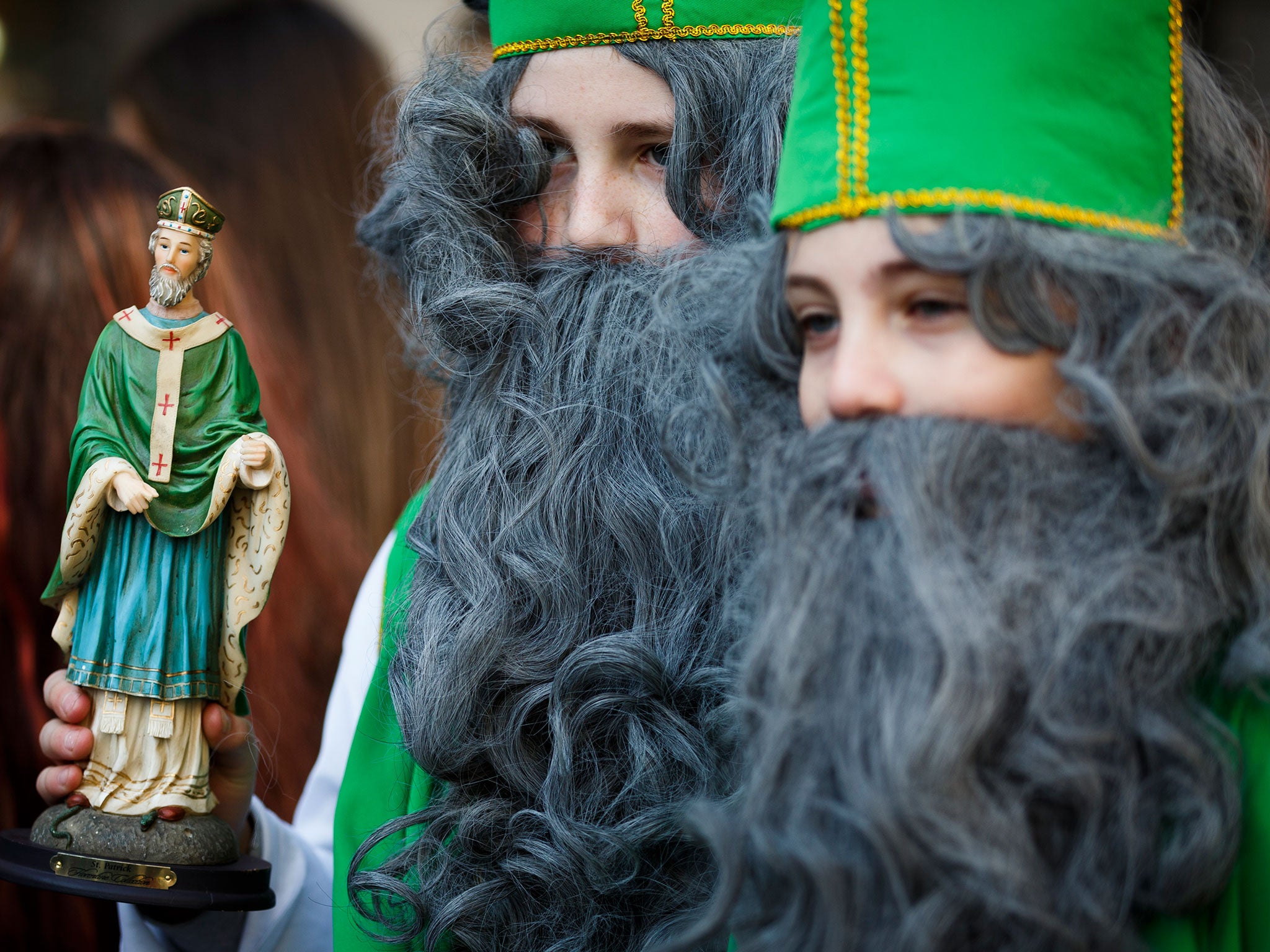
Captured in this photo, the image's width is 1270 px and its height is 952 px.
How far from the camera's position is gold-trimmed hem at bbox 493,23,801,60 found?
1.58 meters

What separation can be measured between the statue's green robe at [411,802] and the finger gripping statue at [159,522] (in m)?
0.34

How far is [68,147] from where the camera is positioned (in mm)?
1863

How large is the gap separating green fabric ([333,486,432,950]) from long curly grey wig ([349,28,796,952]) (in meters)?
0.06

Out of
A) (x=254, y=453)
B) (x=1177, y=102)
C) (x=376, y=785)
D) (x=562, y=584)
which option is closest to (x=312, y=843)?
(x=376, y=785)

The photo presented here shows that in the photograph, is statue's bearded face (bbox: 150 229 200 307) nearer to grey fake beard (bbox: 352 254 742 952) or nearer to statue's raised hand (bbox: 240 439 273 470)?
statue's raised hand (bbox: 240 439 273 470)

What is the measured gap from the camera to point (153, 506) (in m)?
1.33

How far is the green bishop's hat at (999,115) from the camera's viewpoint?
104cm

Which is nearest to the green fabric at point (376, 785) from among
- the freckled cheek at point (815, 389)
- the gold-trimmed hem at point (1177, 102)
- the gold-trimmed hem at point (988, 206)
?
the freckled cheek at point (815, 389)

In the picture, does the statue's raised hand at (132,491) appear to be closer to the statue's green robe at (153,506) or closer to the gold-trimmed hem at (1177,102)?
the statue's green robe at (153,506)

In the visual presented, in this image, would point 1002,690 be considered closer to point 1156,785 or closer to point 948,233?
point 1156,785

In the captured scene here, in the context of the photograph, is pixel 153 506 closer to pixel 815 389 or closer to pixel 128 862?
pixel 128 862

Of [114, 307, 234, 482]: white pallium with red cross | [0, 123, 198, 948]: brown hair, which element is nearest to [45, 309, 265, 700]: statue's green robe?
[114, 307, 234, 482]: white pallium with red cross

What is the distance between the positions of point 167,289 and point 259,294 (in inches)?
38.6

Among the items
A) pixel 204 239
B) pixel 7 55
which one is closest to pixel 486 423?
pixel 204 239
